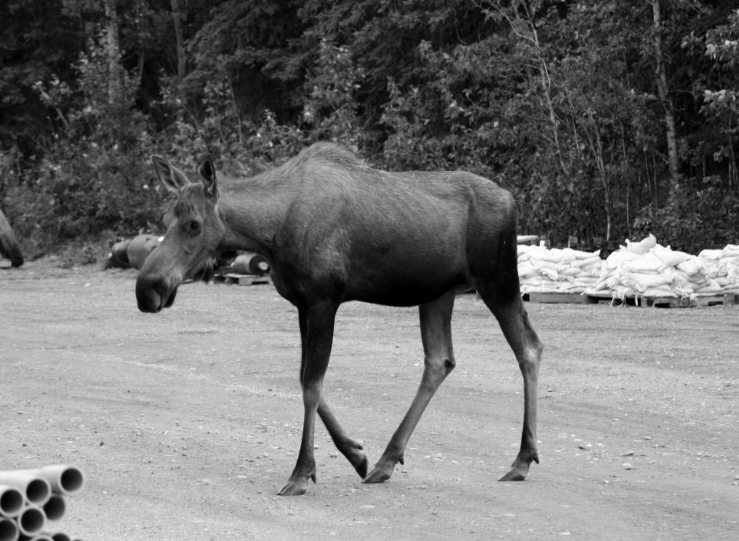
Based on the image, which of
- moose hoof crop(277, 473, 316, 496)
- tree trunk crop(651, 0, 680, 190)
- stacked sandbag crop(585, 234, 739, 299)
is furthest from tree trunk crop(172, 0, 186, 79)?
moose hoof crop(277, 473, 316, 496)

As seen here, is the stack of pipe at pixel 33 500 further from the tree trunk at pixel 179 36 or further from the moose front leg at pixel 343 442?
the tree trunk at pixel 179 36

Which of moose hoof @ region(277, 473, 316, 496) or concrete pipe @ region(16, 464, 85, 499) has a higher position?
concrete pipe @ region(16, 464, 85, 499)

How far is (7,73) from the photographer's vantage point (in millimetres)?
40344

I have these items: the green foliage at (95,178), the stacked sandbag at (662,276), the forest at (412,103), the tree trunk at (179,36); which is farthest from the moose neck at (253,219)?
the tree trunk at (179,36)

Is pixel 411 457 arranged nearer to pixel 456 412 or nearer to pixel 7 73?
pixel 456 412

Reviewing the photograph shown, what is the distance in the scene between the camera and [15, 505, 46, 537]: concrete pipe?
3893mm

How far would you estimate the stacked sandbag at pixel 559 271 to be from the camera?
1864cm

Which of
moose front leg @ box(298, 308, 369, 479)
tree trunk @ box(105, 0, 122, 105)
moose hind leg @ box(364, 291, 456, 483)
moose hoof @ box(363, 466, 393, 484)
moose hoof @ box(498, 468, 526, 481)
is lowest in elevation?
moose hoof @ box(498, 468, 526, 481)

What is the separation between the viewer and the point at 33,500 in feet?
13.1

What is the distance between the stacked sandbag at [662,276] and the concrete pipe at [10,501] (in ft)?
47.9

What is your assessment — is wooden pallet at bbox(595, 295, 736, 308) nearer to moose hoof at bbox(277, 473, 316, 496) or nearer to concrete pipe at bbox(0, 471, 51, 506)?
moose hoof at bbox(277, 473, 316, 496)

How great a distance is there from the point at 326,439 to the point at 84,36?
35.7 meters

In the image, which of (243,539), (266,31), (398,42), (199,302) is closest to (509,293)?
(243,539)

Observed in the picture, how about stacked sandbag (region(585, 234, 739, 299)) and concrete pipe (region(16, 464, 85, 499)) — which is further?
stacked sandbag (region(585, 234, 739, 299))
